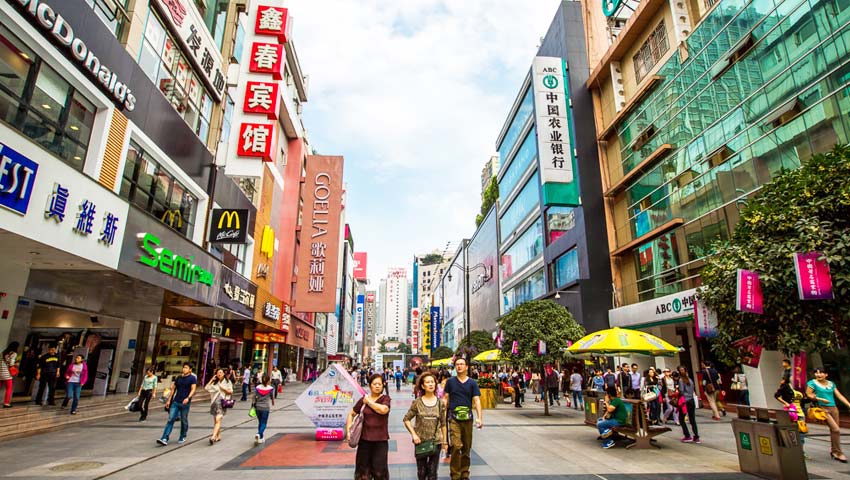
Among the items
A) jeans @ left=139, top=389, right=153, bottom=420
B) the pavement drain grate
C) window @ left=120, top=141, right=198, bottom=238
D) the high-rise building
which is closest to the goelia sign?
window @ left=120, top=141, right=198, bottom=238

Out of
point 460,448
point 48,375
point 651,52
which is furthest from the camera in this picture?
point 651,52

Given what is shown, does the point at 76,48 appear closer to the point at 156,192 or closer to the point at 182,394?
the point at 156,192

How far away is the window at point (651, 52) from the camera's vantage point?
2305 cm

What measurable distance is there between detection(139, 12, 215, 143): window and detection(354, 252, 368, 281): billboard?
11277 centimetres

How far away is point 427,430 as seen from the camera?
5.54 metres

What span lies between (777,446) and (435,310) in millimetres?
70951

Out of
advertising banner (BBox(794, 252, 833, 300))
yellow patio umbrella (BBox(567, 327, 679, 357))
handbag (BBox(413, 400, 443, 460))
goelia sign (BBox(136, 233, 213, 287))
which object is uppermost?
goelia sign (BBox(136, 233, 213, 287))

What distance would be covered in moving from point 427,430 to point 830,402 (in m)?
8.13

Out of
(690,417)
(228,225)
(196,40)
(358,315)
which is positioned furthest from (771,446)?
(358,315)

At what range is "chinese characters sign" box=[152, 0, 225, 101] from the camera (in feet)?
48.7

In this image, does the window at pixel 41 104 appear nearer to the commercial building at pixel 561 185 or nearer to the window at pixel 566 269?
the commercial building at pixel 561 185

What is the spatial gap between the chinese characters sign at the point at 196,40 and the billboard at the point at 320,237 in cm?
981

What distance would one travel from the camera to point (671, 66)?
71.7ft

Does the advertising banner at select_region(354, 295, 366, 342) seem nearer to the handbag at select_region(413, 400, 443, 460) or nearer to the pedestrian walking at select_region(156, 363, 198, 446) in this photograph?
the pedestrian walking at select_region(156, 363, 198, 446)
